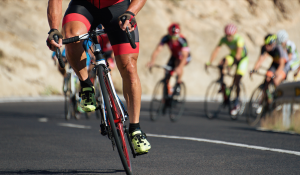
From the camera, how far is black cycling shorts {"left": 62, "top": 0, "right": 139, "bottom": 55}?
448 cm

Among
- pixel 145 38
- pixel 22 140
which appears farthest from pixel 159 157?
pixel 145 38

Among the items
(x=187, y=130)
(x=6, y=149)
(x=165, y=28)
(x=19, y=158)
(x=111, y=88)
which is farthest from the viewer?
(x=165, y=28)

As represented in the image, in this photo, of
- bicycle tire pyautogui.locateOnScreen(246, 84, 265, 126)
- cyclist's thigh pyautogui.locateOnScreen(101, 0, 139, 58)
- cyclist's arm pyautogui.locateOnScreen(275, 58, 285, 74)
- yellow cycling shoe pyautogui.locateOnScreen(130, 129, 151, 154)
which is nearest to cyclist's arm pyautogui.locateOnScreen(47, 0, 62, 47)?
cyclist's thigh pyautogui.locateOnScreen(101, 0, 139, 58)

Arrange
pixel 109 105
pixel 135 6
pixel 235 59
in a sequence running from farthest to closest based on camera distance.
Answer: pixel 235 59 → pixel 135 6 → pixel 109 105

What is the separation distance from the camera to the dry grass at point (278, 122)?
8753 mm

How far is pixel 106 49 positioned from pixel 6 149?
6148 millimetres

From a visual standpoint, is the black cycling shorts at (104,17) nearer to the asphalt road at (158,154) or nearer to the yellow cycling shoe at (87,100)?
the yellow cycling shoe at (87,100)

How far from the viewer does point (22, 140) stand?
23.9 feet

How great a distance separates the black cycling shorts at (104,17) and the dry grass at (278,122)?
5014mm

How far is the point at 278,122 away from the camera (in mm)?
9312

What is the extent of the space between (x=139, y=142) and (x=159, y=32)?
26431mm

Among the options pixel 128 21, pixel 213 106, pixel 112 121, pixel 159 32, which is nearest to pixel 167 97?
pixel 213 106

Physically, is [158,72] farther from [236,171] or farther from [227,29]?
[236,171]

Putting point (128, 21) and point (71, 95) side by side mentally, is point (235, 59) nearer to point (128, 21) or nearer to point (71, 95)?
point (71, 95)
